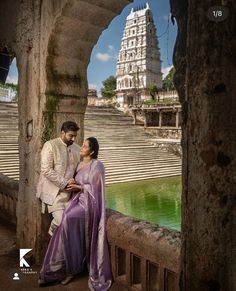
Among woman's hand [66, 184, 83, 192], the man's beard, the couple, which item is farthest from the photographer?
the man's beard

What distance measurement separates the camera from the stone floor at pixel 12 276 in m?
2.66

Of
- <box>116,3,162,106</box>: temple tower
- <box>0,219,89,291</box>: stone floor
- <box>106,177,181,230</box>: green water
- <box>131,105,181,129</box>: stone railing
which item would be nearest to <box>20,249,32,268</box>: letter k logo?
<box>0,219,89,291</box>: stone floor

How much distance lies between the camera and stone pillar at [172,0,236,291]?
4.22 feet

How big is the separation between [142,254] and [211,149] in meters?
1.38

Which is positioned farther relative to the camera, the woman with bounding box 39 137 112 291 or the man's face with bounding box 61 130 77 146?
the man's face with bounding box 61 130 77 146

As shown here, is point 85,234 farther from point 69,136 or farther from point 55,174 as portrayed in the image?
point 69,136

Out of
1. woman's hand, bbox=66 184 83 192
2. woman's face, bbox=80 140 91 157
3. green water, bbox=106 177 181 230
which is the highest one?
woman's face, bbox=80 140 91 157

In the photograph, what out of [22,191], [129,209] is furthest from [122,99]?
[22,191]

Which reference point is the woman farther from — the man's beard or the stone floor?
the man's beard

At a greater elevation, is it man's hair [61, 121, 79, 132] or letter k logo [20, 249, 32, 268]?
man's hair [61, 121, 79, 132]

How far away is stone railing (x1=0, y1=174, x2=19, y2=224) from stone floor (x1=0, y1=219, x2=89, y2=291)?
483 millimetres

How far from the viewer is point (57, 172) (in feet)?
9.61

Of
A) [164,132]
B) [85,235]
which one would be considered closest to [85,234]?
[85,235]

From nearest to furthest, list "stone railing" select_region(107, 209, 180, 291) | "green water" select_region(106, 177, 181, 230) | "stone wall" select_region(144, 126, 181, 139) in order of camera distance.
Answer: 1. "stone railing" select_region(107, 209, 180, 291)
2. "green water" select_region(106, 177, 181, 230)
3. "stone wall" select_region(144, 126, 181, 139)
